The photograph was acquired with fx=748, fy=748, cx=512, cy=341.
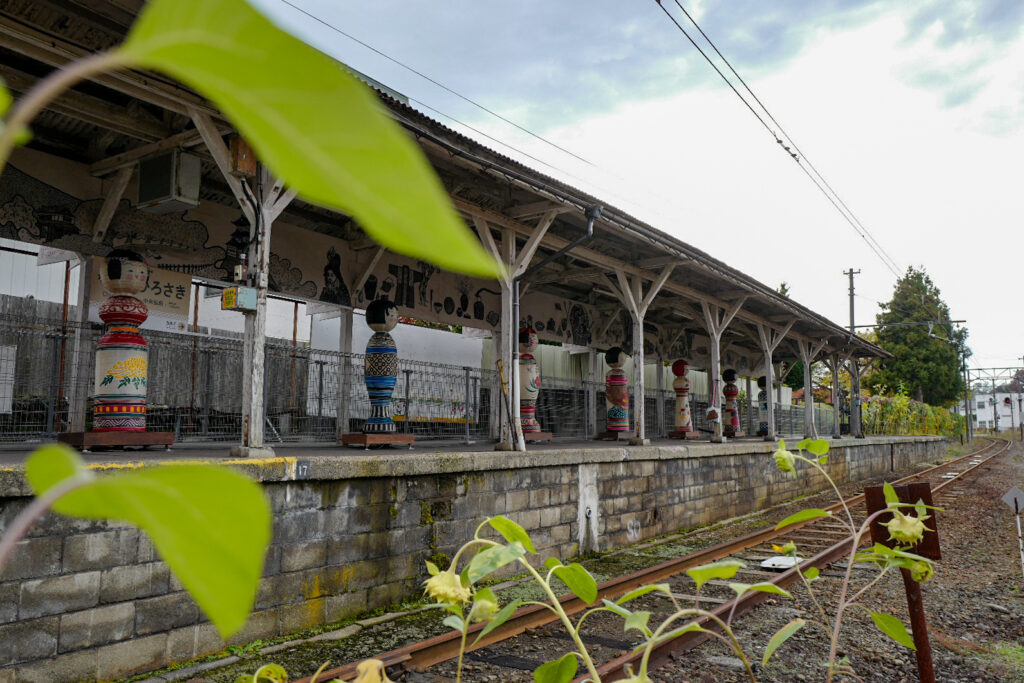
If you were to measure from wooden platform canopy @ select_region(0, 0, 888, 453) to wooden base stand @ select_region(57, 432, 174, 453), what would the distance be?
126cm

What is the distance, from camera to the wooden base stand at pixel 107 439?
6.80 m

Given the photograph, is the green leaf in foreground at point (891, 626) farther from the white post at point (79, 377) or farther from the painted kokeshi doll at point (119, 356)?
the white post at point (79, 377)

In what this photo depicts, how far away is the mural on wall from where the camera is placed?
812cm

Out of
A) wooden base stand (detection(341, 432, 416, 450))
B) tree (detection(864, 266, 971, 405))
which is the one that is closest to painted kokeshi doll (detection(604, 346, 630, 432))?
wooden base stand (detection(341, 432, 416, 450))

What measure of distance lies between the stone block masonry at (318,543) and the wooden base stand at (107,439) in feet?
5.53

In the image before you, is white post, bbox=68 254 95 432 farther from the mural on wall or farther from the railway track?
the railway track

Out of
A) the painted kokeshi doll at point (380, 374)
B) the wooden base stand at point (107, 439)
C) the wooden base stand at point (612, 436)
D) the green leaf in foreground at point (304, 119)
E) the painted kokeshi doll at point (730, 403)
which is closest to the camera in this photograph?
the green leaf in foreground at point (304, 119)

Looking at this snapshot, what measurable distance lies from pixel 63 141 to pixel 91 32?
250cm

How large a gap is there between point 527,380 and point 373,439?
125 inches

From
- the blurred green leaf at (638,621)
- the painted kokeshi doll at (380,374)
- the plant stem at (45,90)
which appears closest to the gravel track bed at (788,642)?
the blurred green leaf at (638,621)

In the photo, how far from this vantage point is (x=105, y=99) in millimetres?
7633

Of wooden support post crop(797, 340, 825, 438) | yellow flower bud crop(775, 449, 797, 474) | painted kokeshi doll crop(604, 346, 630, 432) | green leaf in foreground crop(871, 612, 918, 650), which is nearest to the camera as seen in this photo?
green leaf in foreground crop(871, 612, 918, 650)

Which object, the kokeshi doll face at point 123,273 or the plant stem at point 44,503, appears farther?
the kokeshi doll face at point 123,273

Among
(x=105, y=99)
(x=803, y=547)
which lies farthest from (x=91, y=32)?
(x=803, y=547)
